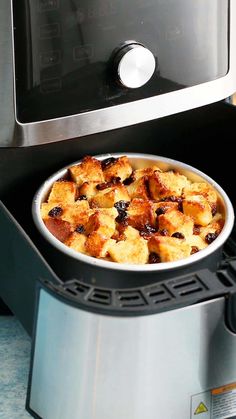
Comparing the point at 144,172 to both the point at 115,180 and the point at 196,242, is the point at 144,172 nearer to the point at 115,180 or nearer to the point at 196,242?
the point at 115,180

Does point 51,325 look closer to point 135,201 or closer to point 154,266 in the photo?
point 154,266

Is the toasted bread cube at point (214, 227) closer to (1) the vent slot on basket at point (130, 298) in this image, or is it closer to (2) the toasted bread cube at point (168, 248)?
(2) the toasted bread cube at point (168, 248)

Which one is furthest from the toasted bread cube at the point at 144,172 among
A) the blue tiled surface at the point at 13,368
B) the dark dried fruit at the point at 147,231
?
the blue tiled surface at the point at 13,368

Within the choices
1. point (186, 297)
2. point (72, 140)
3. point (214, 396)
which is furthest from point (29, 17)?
point (214, 396)

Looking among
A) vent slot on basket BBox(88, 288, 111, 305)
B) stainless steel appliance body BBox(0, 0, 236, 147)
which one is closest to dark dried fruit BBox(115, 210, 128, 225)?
stainless steel appliance body BBox(0, 0, 236, 147)

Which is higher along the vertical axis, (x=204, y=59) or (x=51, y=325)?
(x=204, y=59)

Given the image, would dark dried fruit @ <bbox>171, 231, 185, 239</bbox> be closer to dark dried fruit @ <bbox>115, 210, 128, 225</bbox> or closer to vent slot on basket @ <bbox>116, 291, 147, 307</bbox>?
dark dried fruit @ <bbox>115, 210, 128, 225</bbox>
